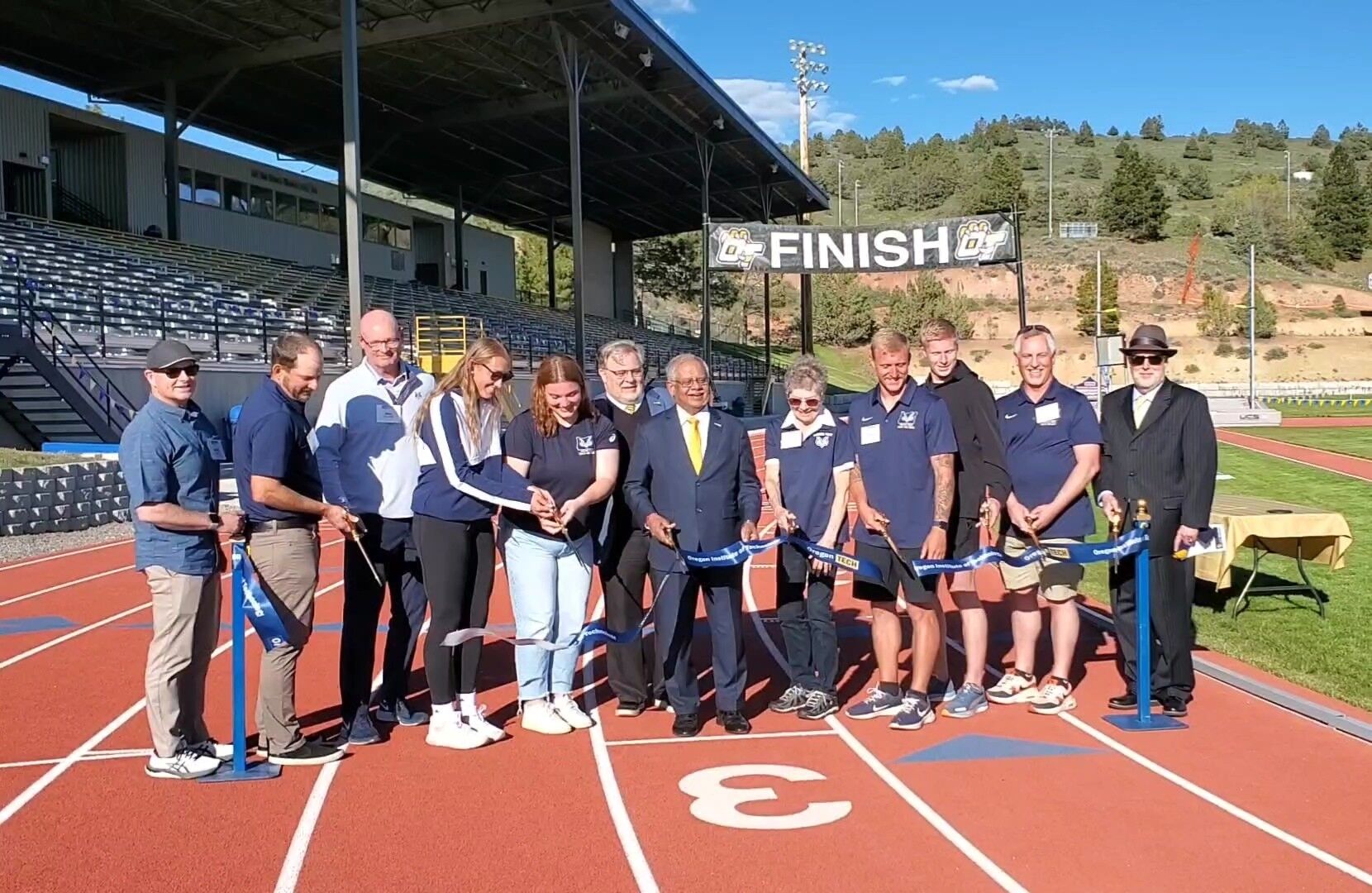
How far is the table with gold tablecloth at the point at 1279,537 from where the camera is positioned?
26.2ft

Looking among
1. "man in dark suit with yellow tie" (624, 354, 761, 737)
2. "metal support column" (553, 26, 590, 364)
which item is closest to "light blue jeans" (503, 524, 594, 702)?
"man in dark suit with yellow tie" (624, 354, 761, 737)

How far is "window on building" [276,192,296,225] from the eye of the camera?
35.5 meters

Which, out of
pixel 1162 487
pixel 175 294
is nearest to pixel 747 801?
pixel 1162 487

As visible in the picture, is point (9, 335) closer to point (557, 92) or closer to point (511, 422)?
point (511, 422)

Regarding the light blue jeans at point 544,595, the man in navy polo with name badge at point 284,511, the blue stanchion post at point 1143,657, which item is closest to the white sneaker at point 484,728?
the light blue jeans at point 544,595

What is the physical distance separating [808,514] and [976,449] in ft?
3.22

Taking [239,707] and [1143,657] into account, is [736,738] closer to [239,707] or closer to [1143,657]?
[1143,657]

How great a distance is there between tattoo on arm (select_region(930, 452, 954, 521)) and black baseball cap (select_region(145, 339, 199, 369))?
11.1 ft

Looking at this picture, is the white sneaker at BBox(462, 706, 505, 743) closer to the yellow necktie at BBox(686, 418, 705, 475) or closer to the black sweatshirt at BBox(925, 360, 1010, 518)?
the yellow necktie at BBox(686, 418, 705, 475)

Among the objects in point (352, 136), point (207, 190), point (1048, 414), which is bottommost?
point (1048, 414)

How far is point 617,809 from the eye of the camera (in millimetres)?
4660

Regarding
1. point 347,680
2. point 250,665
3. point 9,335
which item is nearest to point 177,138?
point 9,335

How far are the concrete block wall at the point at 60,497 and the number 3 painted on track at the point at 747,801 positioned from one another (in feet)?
32.9

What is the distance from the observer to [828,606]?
19.5ft
